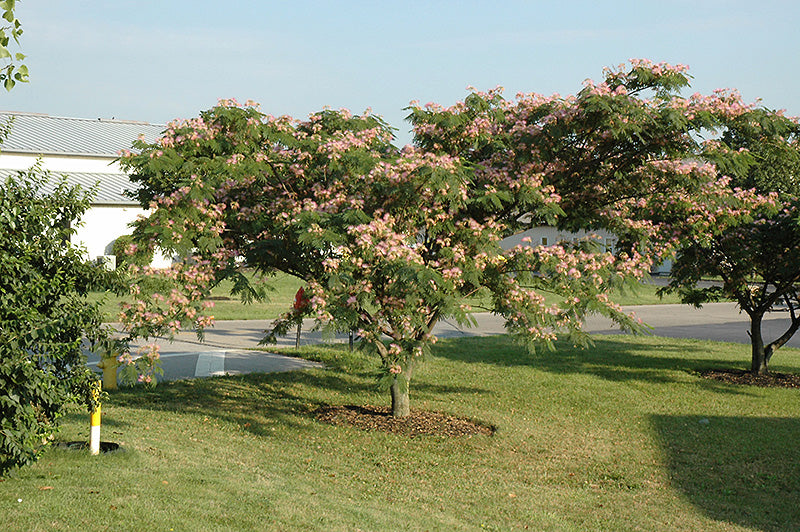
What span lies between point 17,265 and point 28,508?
178 cm

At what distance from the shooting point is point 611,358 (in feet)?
57.5

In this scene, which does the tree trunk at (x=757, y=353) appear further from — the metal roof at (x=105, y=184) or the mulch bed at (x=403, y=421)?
Result: the metal roof at (x=105, y=184)

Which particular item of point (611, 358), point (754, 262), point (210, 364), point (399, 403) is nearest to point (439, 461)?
point (399, 403)

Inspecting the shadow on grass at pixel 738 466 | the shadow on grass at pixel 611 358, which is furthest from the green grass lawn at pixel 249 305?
the shadow on grass at pixel 738 466

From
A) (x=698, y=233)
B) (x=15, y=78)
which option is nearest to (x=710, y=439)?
(x=698, y=233)

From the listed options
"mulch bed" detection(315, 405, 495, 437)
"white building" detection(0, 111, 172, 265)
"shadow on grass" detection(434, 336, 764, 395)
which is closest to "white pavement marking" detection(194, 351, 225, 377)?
"mulch bed" detection(315, 405, 495, 437)

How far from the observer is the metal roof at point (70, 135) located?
136ft

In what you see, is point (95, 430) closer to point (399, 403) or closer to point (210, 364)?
point (399, 403)

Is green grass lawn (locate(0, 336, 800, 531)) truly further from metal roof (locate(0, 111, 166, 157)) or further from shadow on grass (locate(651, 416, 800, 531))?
metal roof (locate(0, 111, 166, 157))

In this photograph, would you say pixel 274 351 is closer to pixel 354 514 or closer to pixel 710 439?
pixel 710 439

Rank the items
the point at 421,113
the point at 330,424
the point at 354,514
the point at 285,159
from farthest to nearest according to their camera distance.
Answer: the point at 330,424, the point at 421,113, the point at 285,159, the point at 354,514

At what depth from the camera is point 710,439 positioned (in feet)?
34.6

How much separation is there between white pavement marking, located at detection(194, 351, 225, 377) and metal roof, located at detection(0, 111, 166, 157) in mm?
25767

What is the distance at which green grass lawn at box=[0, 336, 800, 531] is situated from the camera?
6391 millimetres
